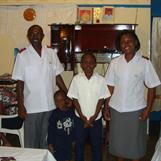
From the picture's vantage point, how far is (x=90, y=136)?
9.91ft

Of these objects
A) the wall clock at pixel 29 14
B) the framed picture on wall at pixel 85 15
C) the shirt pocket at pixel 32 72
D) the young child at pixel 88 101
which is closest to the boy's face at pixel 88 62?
the young child at pixel 88 101

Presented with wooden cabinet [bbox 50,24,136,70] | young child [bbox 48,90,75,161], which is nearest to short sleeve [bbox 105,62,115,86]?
young child [bbox 48,90,75,161]

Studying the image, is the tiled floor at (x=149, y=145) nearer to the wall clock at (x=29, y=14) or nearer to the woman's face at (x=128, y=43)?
the woman's face at (x=128, y=43)

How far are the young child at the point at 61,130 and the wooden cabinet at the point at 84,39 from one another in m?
2.14

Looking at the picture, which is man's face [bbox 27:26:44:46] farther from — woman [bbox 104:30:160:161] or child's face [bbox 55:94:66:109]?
woman [bbox 104:30:160:161]

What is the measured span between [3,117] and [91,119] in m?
1.10

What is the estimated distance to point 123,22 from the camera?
527cm

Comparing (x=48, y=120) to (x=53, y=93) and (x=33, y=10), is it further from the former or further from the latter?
(x=33, y=10)

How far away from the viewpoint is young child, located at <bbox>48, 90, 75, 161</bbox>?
301 centimetres

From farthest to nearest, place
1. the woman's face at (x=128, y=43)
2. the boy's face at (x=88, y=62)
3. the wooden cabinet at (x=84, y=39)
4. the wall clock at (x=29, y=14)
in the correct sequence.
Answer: the wall clock at (x=29, y=14) → the wooden cabinet at (x=84, y=39) → the boy's face at (x=88, y=62) → the woman's face at (x=128, y=43)

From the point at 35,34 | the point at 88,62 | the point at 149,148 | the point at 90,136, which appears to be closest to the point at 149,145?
the point at 149,148

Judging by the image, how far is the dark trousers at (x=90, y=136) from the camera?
9.75 feet

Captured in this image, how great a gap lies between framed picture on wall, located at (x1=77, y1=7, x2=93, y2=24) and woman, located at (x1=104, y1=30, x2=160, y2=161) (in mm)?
2434

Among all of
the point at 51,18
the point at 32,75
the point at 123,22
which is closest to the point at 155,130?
the point at 123,22
